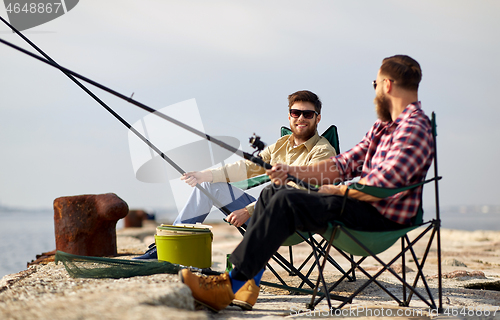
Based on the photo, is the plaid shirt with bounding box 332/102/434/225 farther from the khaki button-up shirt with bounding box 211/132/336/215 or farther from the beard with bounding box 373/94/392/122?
the khaki button-up shirt with bounding box 211/132/336/215

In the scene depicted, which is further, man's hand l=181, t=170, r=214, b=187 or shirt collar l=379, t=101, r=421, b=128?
man's hand l=181, t=170, r=214, b=187

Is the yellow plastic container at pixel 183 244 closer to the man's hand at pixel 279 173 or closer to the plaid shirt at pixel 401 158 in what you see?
the man's hand at pixel 279 173

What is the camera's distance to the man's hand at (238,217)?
2875mm

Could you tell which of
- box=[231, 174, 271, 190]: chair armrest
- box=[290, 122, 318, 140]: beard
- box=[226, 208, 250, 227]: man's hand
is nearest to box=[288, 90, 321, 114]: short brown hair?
box=[290, 122, 318, 140]: beard

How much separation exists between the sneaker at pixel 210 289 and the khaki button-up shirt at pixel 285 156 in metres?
1.21

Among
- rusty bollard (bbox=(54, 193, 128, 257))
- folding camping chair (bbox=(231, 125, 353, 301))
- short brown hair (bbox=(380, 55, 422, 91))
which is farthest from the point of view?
rusty bollard (bbox=(54, 193, 128, 257))

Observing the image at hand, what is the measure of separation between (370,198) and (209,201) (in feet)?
4.40

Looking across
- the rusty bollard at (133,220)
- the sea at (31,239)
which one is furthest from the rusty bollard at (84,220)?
the rusty bollard at (133,220)

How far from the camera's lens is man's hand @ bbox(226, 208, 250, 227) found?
2.88 metres

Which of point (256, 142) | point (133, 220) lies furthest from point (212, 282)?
point (133, 220)

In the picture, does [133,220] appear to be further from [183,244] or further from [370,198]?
[370,198]

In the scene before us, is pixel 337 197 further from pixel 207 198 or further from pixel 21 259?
pixel 21 259

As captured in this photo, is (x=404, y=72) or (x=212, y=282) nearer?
(x=212, y=282)

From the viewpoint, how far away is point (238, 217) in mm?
2877
